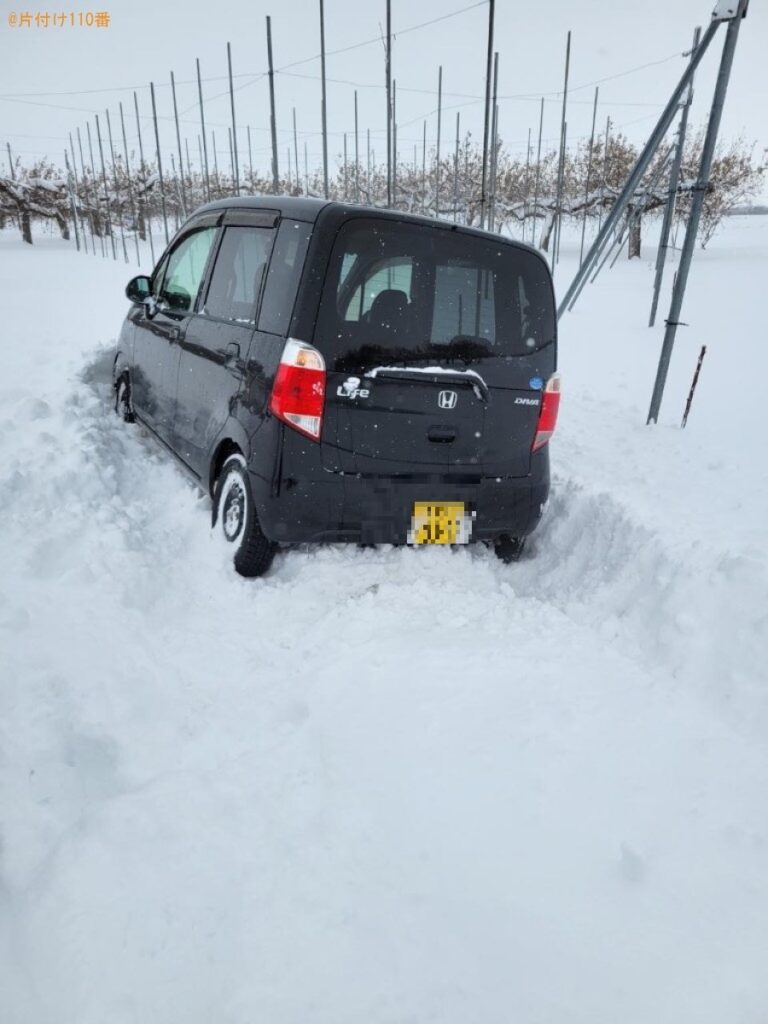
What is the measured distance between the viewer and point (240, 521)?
139 inches

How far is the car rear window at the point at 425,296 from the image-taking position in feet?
9.74

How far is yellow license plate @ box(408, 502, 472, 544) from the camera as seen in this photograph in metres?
3.32

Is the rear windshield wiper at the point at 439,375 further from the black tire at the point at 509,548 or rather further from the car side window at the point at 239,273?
the black tire at the point at 509,548

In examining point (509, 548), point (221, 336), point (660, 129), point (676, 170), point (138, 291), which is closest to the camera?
point (221, 336)

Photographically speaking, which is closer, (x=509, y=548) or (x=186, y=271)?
(x=509, y=548)

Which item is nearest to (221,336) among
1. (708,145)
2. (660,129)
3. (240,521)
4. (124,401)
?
(240,521)

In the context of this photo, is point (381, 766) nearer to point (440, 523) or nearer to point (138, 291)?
point (440, 523)

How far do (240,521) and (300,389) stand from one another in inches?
36.3

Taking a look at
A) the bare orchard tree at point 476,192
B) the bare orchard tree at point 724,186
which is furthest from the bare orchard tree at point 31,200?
the bare orchard tree at point 724,186

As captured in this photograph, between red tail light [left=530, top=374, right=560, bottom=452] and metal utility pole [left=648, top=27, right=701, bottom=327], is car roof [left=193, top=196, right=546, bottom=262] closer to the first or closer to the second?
red tail light [left=530, top=374, right=560, bottom=452]

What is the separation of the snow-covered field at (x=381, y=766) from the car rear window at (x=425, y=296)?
119 centimetres

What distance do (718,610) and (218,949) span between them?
2.40 metres

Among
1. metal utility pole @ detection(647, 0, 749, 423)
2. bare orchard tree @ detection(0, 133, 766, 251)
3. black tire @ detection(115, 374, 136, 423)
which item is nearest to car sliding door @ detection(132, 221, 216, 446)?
black tire @ detection(115, 374, 136, 423)

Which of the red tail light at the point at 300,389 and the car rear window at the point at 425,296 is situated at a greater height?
the car rear window at the point at 425,296
